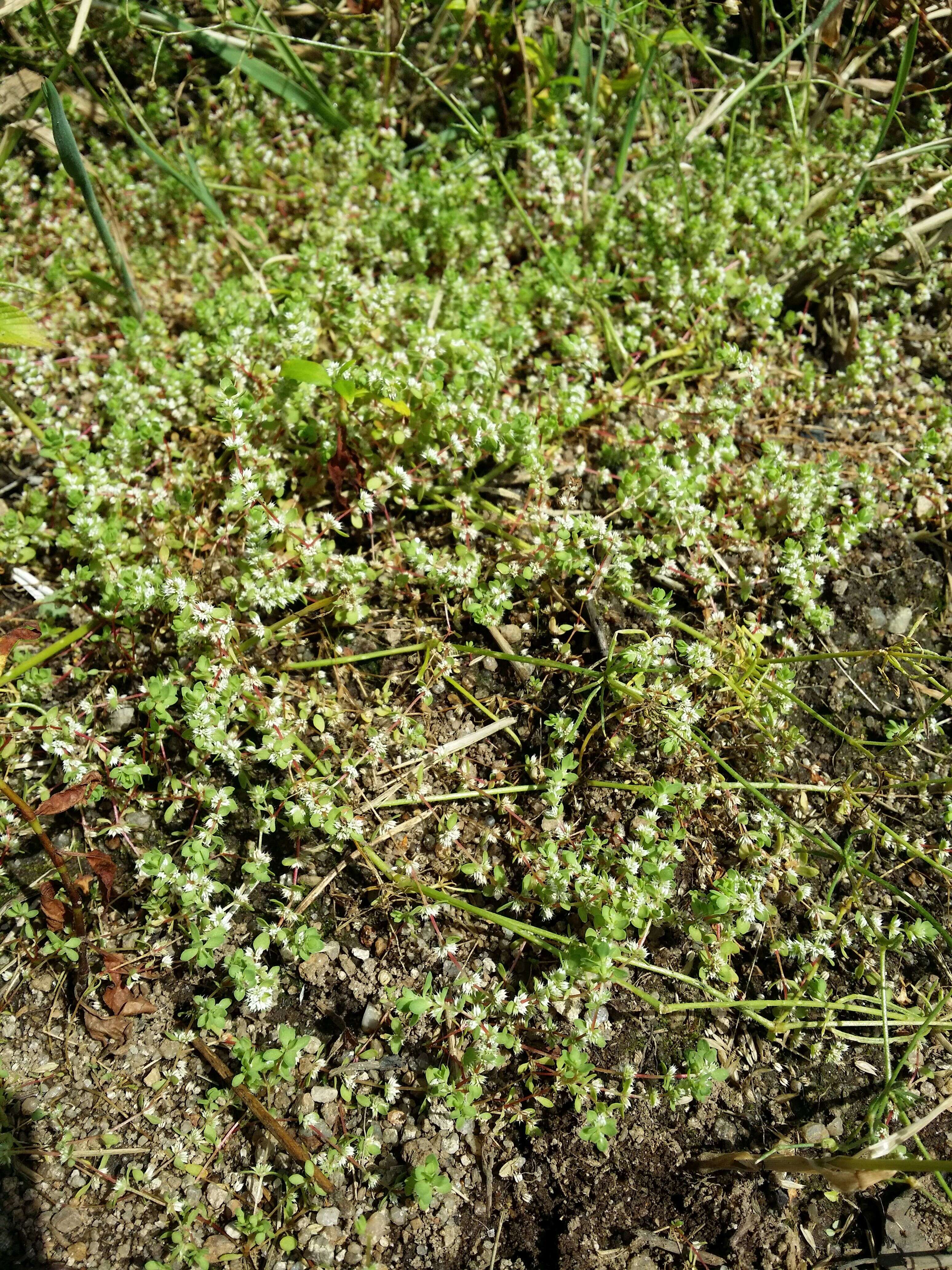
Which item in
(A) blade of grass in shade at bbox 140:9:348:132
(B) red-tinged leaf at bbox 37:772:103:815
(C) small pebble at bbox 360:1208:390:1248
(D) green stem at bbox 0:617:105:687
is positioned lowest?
(C) small pebble at bbox 360:1208:390:1248

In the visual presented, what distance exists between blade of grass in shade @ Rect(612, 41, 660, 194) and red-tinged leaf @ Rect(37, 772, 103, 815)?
294 centimetres

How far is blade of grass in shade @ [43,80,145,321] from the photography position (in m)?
2.51

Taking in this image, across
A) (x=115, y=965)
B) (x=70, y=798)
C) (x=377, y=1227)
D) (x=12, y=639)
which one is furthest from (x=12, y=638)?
(x=377, y=1227)

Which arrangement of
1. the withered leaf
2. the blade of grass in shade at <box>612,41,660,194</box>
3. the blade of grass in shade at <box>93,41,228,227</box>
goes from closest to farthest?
the withered leaf → the blade of grass in shade at <box>93,41,228,227</box> → the blade of grass in shade at <box>612,41,660,194</box>

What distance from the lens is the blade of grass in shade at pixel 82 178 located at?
8.23 ft

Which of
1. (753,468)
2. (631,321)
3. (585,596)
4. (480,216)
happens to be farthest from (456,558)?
(480,216)

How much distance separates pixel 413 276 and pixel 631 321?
855mm

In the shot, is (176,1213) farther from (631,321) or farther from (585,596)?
(631,321)

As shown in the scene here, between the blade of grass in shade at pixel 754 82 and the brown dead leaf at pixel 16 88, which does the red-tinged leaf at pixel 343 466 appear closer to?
the brown dead leaf at pixel 16 88

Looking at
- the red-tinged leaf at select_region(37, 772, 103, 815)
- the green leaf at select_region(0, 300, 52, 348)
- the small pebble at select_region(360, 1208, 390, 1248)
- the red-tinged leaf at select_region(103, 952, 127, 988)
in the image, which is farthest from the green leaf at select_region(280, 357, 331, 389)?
the small pebble at select_region(360, 1208, 390, 1248)

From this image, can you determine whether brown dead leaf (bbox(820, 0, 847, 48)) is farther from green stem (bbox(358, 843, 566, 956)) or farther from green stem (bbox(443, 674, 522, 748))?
green stem (bbox(358, 843, 566, 956))

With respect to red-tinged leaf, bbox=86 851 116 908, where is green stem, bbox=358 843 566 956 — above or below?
below

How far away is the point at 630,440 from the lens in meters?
2.94

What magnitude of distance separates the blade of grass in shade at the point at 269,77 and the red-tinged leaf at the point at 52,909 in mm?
3089
